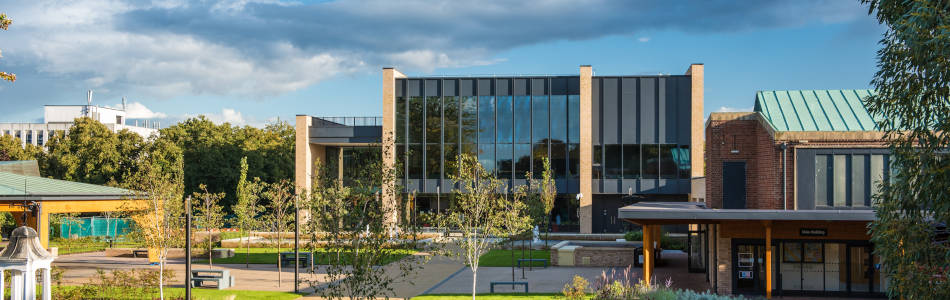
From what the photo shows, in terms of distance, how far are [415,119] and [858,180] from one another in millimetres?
35676

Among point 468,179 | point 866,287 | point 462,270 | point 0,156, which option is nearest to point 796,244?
point 866,287

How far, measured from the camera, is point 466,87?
54062mm

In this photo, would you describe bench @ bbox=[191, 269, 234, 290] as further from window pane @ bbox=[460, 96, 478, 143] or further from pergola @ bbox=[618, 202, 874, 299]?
window pane @ bbox=[460, 96, 478, 143]

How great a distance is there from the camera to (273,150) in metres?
69.2

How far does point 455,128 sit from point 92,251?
2414 centimetres

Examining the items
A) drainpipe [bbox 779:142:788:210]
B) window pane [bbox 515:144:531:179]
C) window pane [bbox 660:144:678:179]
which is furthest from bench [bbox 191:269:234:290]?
window pane [bbox 660:144:678:179]

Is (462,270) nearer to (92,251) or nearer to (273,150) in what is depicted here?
(92,251)

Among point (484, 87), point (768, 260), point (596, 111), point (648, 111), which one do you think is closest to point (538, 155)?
point (596, 111)

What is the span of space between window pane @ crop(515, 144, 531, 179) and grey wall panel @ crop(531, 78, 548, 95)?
148 inches

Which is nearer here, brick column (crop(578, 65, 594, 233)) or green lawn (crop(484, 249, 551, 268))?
green lawn (crop(484, 249, 551, 268))

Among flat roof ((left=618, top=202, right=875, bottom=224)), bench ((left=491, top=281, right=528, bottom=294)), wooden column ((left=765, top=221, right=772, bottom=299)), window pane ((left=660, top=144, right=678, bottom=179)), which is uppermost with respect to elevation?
window pane ((left=660, top=144, right=678, bottom=179))

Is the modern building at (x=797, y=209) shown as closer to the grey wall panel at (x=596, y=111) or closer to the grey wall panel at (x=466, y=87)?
the grey wall panel at (x=596, y=111)

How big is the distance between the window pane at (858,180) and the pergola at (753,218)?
1367 millimetres

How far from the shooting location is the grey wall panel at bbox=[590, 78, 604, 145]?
52.6 meters
